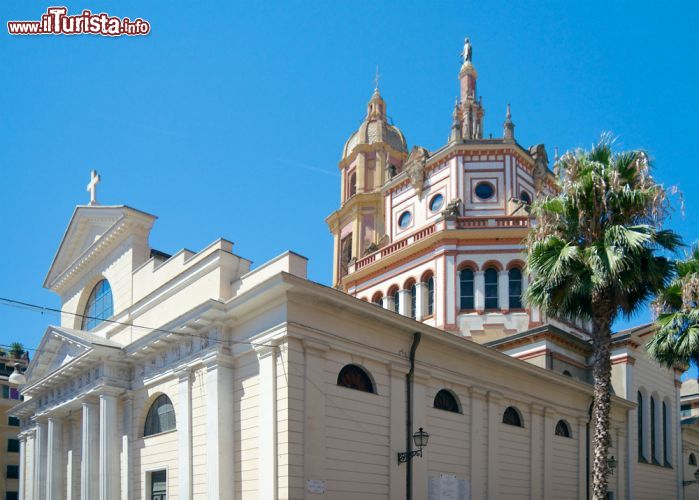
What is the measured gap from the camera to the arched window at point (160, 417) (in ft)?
72.7

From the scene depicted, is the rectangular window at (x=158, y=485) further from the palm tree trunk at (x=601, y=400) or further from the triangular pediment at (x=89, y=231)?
the palm tree trunk at (x=601, y=400)

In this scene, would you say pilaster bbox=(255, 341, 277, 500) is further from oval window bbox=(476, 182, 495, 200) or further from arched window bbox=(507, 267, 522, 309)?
oval window bbox=(476, 182, 495, 200)

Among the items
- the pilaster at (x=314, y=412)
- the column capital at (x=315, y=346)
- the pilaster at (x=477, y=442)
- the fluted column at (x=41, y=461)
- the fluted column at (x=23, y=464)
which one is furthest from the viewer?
the fluted column at (x=23, y=464)

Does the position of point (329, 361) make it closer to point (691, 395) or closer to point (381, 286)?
point (381, 286)

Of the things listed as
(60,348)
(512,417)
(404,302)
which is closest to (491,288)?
(404,302)

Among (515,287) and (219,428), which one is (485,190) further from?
(219,428)

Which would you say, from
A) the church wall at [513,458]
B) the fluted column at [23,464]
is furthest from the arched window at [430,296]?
the fluted column at [23,464]

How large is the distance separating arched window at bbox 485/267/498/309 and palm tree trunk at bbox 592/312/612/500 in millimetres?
15457

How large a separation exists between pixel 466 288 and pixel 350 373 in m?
15.8

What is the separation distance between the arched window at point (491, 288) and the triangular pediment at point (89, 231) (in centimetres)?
1526

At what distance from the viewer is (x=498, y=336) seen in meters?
33.3

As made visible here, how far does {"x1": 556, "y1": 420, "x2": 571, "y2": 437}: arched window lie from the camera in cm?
2773

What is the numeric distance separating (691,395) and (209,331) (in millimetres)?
41875

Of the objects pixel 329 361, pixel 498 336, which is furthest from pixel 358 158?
pixel 329 361
